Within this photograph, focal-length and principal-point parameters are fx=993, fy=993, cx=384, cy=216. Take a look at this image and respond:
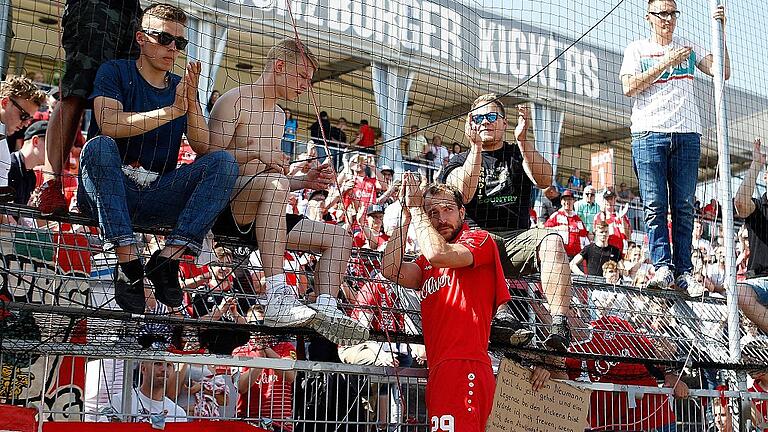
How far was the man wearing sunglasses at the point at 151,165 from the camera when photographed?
4266 mm

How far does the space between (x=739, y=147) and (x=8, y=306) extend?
21.8ft

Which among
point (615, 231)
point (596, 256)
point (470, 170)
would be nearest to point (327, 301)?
point (470, 170)

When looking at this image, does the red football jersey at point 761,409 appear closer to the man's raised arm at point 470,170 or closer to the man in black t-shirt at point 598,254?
the man's raised arm at point 470,170

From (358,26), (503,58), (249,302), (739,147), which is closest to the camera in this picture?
(249,302)

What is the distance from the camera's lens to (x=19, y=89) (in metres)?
5.35

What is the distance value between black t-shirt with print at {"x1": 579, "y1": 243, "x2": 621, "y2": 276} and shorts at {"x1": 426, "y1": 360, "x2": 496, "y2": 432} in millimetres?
5126

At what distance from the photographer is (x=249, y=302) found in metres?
4.87

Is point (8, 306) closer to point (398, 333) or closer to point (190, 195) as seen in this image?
point (190, 195)

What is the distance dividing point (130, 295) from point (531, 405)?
6.83 ft

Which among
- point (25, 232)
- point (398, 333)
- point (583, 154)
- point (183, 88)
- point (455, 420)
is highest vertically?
point (583, 154)

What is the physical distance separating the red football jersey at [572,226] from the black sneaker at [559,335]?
5.71 meters

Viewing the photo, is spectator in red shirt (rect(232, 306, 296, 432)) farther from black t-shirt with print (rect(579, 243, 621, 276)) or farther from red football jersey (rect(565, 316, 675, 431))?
black t-shirt with print (rect(579, 243, 621, 276))

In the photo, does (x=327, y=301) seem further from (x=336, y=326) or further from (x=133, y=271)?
(x=133, y=271)

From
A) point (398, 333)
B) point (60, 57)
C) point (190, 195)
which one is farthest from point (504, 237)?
point (60, 57)
